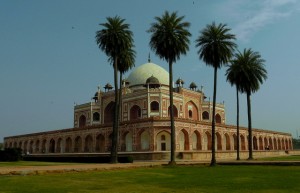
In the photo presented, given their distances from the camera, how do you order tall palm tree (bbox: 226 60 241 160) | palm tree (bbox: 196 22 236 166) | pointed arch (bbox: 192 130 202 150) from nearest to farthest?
palm tree (bbox: 196 22 236 166)
tall palm tree (bbox: 226 60 241 160)
pointed arch (bbox: 192 130 202 150)

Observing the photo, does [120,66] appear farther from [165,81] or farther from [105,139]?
[165,81]

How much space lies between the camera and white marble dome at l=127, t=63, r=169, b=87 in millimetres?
75188

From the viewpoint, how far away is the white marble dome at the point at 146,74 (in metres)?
75.2

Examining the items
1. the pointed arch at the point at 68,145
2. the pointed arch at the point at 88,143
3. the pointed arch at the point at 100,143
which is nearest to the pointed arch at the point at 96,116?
the pointed arch at the point at 68,145

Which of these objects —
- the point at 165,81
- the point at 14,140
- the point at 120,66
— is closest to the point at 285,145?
the point at 165,81

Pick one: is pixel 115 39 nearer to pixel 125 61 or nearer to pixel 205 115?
pixel 125 61

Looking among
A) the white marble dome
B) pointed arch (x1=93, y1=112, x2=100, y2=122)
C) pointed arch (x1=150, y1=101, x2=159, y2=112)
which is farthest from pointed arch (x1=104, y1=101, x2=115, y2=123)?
pointed arch (x1=150, y1=101, x2=159, y2=112)

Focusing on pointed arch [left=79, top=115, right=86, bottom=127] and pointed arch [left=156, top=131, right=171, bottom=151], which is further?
pointed arch [left=79, top=115, right=86, bottom=127]

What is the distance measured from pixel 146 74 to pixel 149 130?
26.3 m

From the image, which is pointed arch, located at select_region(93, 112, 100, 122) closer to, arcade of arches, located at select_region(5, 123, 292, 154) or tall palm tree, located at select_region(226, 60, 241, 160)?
arcade of arches, located at select_region(5, 123, 292, 154)

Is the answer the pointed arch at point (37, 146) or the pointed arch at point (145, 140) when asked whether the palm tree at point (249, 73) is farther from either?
the pointed arch at point (37, 146)

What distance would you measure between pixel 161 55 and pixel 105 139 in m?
27.8

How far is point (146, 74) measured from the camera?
76000 millimetres

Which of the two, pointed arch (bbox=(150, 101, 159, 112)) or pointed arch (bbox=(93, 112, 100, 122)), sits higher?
pointed arch (bbox=(150, 101, 159, 112))
